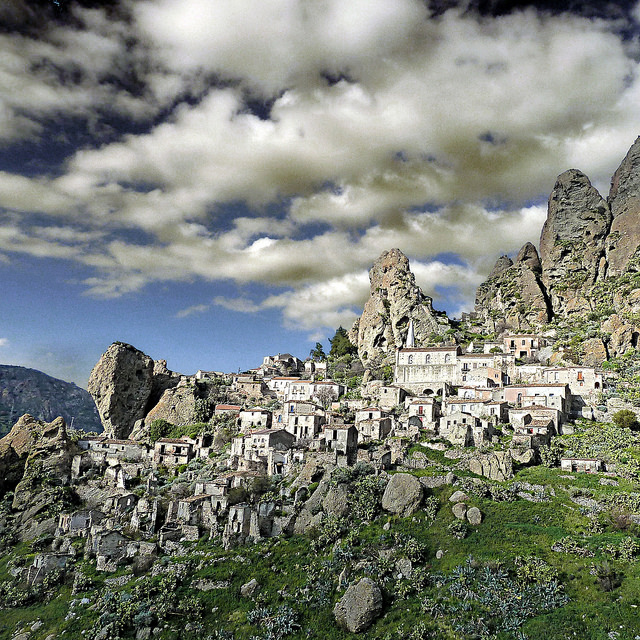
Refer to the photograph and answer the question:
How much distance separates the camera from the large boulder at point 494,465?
50.6 meters

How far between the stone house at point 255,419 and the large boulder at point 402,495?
97.2ft

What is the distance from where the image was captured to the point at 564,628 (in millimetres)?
31703

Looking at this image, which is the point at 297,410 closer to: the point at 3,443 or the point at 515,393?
the point at 515,393

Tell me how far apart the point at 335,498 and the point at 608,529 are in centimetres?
2108

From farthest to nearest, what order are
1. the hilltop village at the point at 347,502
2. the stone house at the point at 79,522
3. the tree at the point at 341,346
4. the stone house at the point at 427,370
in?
the tree at the point at 341,346 → the stone house at the point at 427,370 → the stone house at the point at 79,522 → the hilltop village at the point at 347,502

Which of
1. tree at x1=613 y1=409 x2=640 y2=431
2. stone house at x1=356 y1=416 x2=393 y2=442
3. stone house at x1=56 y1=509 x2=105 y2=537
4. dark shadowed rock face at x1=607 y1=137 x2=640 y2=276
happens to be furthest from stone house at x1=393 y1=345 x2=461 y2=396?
dark shadowed rock face at x1=607 y1=137 x2=640 y2=276

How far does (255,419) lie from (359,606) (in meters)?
40.9

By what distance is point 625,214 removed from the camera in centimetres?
11712

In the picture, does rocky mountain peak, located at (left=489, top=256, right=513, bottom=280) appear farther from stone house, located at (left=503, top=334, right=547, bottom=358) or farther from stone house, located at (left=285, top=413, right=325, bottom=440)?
stone house, located at (left=285, top=413, right=325, bottom=440)

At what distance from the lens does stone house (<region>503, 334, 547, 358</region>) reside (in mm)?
91750

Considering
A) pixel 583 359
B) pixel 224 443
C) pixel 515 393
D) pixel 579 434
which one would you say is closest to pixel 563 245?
pixel 583 359

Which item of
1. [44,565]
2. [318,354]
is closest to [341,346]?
[318,354]

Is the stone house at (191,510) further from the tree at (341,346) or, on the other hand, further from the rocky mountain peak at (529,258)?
the rocky mountain peak at (529,258)

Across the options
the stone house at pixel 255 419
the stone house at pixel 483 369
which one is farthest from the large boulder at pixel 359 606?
the stone house at pixel 483 369
